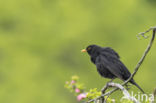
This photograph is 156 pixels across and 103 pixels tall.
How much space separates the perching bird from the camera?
19.9 ft

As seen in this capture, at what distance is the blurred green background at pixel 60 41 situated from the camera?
17.2 meters

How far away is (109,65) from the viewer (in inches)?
248

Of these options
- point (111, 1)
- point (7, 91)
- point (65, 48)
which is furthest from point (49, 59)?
point (111, 1)

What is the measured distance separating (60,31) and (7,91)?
11.8ft

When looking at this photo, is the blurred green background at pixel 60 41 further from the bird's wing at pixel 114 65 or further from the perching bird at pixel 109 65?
the bird's wing at pixel 114 65

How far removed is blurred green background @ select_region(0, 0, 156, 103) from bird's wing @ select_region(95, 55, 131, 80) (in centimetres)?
982

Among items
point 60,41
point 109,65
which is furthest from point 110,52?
point 60,41

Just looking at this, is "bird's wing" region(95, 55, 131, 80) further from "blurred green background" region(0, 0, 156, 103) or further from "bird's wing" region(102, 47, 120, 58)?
"blurred green background" region(0, 0, 156, 103)

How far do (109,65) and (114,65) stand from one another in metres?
0.07

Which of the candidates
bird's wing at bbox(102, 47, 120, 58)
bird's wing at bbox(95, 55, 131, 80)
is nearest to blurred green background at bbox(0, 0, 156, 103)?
bird's wing at bbox(102, 47, 120, 58)

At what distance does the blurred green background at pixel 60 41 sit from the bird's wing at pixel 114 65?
982 centimetres

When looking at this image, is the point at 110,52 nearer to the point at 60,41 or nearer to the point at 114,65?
the point at 114,65

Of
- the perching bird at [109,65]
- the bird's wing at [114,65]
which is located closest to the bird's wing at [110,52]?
the perching bird at [109,65]

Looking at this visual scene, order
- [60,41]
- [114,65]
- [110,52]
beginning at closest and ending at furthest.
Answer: [114,65]
[110,52]
[60,41]
